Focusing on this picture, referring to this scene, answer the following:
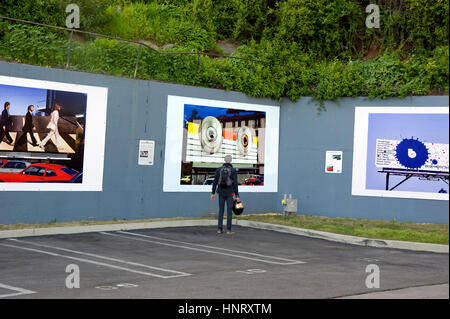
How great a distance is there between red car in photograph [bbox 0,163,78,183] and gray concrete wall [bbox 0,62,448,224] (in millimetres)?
356

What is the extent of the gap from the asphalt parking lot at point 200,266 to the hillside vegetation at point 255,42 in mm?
5607

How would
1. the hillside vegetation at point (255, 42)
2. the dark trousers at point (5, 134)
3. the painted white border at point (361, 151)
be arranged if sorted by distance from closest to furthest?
the dark trousers at point (5, 134) → the hillside vegetation at point (255, 42) → the painted white border at point (361, 151)

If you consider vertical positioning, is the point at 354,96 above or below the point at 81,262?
above

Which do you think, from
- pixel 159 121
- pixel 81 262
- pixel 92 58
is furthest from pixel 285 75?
pixel 81 262

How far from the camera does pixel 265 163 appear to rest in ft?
68.6

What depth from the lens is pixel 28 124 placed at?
16109 mm

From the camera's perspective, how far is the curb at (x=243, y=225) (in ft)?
47.0

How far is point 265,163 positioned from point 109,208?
18.4 feet

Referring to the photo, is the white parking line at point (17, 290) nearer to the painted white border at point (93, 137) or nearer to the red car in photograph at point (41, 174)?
the red car in photograph at point (41, 174)

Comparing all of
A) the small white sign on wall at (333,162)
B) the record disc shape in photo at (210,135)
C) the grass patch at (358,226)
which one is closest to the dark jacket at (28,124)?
the record disc shape in photo at (210,135)

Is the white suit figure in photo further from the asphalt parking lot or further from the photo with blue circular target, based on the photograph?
the photo with blue circular target

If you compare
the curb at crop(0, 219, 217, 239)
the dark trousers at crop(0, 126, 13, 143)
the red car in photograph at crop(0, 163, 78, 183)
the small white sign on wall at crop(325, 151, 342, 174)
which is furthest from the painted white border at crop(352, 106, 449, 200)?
the dark trousers at crop(0, 126, 13, 143)
